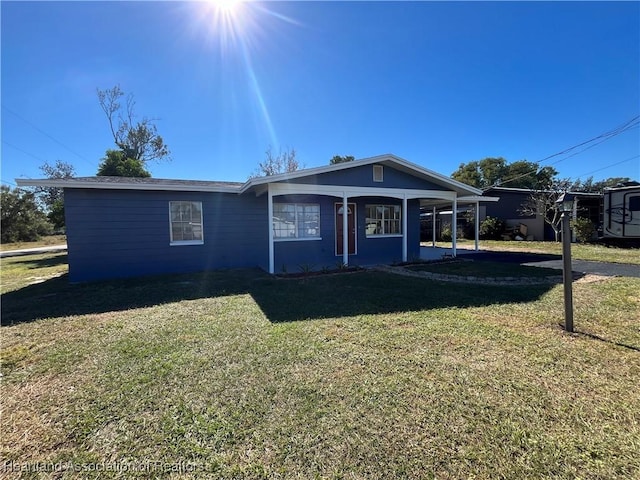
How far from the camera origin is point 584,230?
15.2 metres

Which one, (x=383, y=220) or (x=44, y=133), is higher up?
(x=44, y=133)

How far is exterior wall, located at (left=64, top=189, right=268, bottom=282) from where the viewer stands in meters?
7.78

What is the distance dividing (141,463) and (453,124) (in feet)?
64.9

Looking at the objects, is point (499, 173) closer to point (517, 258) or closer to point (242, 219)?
point (517, 258)

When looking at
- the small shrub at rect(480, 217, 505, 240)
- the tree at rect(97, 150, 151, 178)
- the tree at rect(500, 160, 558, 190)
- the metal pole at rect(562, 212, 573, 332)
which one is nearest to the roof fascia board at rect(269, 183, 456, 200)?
the metal pole at rect(562, 212, 573, 332)

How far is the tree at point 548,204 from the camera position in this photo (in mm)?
16219

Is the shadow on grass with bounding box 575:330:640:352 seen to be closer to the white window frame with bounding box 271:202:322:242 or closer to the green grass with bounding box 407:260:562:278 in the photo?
the green grass with bounding box 407:260:562:278

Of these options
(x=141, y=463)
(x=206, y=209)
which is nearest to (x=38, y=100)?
(x=206, y=209)

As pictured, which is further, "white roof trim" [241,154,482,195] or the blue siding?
the blue siding

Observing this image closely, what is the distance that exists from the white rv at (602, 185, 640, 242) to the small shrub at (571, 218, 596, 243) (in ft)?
49.0

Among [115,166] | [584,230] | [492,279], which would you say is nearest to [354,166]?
[492,279]

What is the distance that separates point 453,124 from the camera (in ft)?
56.4

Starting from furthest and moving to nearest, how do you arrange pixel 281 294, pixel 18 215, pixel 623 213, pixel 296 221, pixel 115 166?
1. pixel 18 215
2. pixel 115 166
3. pixel 296 221
4. pixel 281 294
5. pixel 623 213

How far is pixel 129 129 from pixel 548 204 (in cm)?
3184
